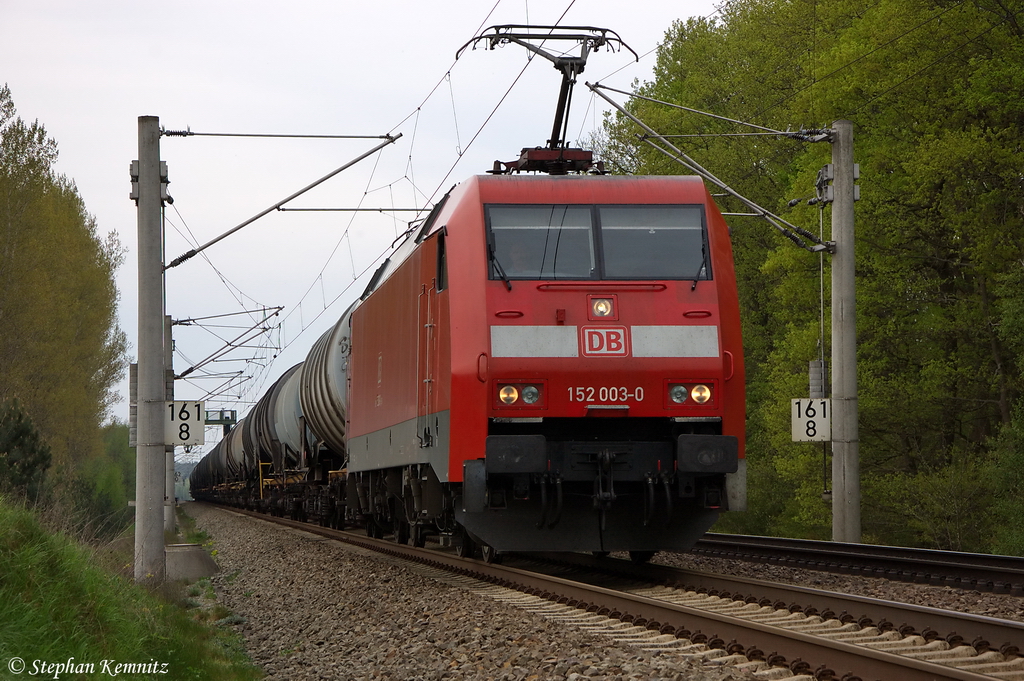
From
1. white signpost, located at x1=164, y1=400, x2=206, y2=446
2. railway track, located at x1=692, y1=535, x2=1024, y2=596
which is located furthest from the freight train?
white signpost, located at x1=164, y1=400, x2=206, y2=446

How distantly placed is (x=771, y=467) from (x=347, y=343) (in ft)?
34.9

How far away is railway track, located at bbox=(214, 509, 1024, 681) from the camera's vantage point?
239 inches

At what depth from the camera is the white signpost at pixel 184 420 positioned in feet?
48.4

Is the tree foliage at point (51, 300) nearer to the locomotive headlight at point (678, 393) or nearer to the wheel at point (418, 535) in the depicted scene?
the wheel at point (418, 535)

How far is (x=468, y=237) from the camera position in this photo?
10406mm

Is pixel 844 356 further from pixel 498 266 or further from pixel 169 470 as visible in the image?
pixel 169 470

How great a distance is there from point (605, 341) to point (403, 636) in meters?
3.13

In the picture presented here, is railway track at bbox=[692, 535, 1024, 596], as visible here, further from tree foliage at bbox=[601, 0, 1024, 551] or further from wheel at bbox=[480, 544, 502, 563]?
tree foliage at bbox=[601, 0, 1024, 551]

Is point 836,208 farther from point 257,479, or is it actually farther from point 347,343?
point 257,479

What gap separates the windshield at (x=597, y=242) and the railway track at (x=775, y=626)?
272 centimetres

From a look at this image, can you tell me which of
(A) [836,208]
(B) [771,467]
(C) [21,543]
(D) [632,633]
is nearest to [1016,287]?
(A) [836,208]

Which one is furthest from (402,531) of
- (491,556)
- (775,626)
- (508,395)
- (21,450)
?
(21,450)

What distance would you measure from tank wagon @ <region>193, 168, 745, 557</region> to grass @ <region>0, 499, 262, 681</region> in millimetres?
2896

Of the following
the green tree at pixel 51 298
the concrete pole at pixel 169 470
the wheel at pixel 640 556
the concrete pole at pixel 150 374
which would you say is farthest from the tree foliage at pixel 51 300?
the wheel at pixel 640 556
